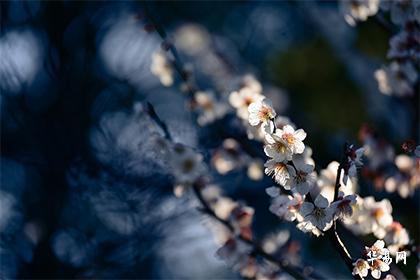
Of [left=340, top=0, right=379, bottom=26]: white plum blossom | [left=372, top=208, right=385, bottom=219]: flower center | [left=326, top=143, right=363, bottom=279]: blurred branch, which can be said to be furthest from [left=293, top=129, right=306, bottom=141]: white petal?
[left=340, top=0, right=379, bottom=26]: white plum blossom

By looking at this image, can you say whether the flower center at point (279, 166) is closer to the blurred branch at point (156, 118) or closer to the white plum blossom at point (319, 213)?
the white plum blossom at point (319, 213)

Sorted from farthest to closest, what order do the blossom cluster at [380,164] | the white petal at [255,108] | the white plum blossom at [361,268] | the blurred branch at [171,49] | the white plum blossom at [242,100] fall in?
the blossom cluster at [380,164] → the blurred branch at [171,49] → the white plum blossom at [242,100] → the white petal at [255,108] → the white plum blossom at [361,268]

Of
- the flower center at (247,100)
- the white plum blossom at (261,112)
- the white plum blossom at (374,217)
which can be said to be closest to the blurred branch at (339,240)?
the white plum blossom at (261,112)

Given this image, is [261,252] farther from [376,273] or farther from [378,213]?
[376,273]

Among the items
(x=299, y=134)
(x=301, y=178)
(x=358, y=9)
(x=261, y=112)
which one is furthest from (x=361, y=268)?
(x=358, y=9)

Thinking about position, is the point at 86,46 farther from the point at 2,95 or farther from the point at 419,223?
the point at 419,223

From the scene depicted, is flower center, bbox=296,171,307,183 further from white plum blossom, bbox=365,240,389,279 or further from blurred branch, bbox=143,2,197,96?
blurred branch, bbox=143,2,197,96

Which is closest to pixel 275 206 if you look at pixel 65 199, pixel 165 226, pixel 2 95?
pixel 165 226
